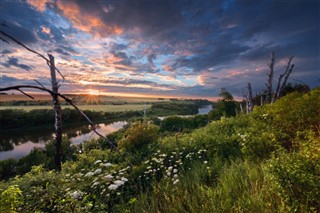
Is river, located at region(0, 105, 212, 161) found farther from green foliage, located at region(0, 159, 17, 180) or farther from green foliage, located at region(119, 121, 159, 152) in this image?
green foliage, located at region(119, 121, 159, 152)

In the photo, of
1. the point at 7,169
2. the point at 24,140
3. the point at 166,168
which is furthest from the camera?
the point at 24,140

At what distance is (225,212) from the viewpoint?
277 cm

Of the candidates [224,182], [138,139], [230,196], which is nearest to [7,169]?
[138,139]

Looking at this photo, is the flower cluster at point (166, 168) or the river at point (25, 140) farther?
the river at point (25, 140)

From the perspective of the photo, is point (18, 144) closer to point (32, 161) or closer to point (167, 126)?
point (32, 161)

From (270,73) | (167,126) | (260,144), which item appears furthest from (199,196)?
(167,126)

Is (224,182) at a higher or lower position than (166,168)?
higher

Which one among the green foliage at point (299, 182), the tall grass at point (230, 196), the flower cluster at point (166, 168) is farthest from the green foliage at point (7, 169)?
Result: the green foliage at point (299, 182)

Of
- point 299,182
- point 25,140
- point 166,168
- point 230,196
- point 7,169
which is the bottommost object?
point 25,140

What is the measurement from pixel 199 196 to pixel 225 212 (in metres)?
0.77

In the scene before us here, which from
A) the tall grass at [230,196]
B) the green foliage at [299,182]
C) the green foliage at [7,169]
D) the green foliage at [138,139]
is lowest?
the green foliage at [7,169]

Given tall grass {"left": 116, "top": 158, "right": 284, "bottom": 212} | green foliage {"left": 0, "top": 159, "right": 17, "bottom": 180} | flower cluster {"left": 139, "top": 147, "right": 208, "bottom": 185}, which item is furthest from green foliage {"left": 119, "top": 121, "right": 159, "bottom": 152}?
green foliage {"left": 0, "top": 159, "right": 17, "bottom": 180}

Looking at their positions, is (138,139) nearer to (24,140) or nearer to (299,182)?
(299,182)

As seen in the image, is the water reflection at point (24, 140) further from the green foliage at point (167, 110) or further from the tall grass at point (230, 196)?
the green foliage at point (167, 110)
